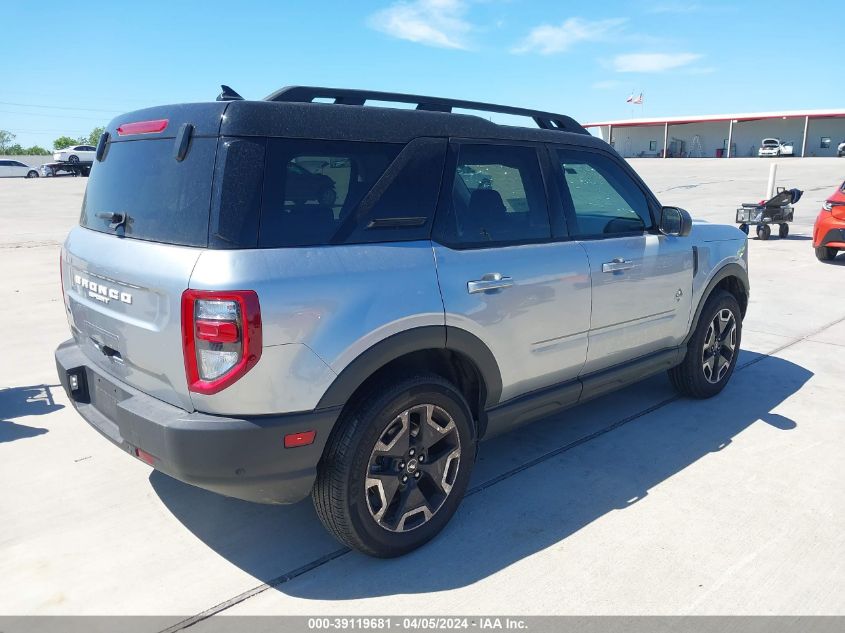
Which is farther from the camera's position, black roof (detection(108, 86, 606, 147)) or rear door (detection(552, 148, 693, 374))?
rear door (detection(552, 148, 693, 374))

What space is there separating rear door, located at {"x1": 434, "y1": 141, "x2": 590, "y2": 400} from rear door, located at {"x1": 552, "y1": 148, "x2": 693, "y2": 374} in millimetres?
156

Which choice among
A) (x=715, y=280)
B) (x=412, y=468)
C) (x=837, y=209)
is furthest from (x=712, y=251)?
(x=837, y=209)

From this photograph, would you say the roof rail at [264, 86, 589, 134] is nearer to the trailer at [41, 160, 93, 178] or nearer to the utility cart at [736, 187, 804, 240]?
the utility cart at [736, 187, 804, 240]

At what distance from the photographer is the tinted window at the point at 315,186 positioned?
2.59 meters

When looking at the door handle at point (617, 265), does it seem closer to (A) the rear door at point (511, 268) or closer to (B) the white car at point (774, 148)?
(A) the rear door at point (511, 268)

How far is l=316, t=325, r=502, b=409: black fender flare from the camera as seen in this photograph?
2.68 meters

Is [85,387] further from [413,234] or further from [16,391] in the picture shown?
[16,391]

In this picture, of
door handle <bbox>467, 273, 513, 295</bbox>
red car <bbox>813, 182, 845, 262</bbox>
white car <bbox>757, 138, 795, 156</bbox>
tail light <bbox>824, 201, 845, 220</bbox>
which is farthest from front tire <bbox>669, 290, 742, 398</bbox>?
white car <bbox>757, 138, 795, 156</bbox>

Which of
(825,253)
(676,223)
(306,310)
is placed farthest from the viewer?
(825,253)

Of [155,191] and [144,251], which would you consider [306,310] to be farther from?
[155,191]

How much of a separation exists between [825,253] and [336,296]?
36.7 feet

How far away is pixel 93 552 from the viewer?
10.0 feet

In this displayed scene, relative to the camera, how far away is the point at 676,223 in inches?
169

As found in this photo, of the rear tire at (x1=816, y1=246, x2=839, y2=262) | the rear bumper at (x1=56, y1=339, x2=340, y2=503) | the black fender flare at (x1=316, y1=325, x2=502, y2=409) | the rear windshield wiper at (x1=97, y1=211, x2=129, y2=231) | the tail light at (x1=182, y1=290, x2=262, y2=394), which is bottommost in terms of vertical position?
the rear tire at (x1=816, y1=246, x2=839, y2=262)
